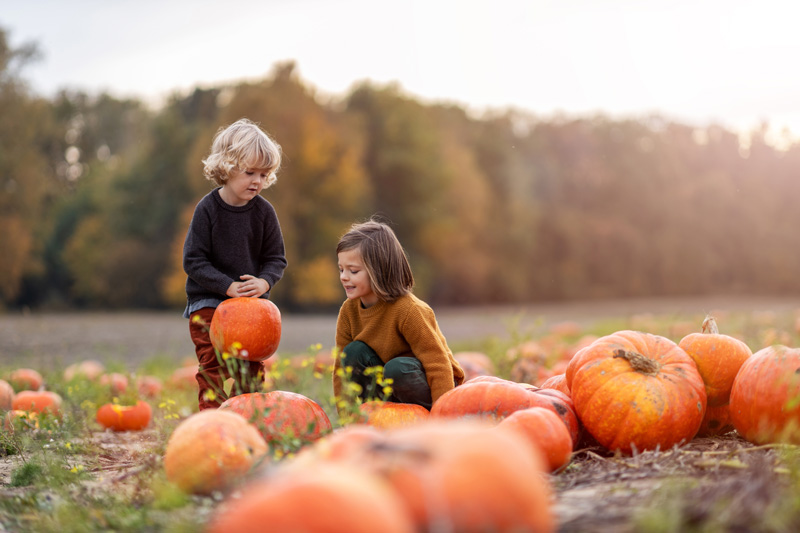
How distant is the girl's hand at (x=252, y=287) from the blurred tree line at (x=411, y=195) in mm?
19475

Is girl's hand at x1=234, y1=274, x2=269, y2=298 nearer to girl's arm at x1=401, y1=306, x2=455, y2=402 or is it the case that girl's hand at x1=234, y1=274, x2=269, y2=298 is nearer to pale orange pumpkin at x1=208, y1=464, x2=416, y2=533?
girl's arm at x1=401, y1=306, x2=455, y2=402

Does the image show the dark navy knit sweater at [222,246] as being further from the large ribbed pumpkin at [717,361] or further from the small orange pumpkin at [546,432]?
the large ribbed pumpkin at [717,361]

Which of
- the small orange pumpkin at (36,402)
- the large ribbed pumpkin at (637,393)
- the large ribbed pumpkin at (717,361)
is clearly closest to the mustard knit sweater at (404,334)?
the large ribbed pumpkin at (637,393)

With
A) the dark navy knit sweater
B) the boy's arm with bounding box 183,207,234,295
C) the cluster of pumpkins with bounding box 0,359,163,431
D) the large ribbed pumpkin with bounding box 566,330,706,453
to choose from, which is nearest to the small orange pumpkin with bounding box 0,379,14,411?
the cluster of pumpkins with bounding box 0,359,163,431

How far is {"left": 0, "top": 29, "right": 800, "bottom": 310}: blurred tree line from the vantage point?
25688 millimetres

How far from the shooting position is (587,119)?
131 ft

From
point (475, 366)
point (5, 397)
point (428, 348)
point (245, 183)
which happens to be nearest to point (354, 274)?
point (428, 348)

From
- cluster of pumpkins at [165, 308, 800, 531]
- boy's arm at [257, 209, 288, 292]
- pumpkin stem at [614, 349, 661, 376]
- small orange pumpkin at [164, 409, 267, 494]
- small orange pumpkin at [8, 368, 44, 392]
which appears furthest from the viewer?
small orange pumpkin at [8, 368, 44, 392]

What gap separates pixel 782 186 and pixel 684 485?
1682 inches

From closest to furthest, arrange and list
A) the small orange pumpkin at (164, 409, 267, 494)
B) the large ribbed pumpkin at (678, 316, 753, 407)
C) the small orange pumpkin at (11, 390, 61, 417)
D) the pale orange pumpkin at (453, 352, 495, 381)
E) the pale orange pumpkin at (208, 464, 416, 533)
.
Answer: the pale orange pumpkin at (208, 464, 416, 533), the small orange pumpkin at (164, 409, 267, 494), the large ribbed pumpkin at (678, 316, 753, 407), the small orange pumpkin at (11, 390, 61, 417), the pale orange pumpkin at (453, 352, 495, 381)

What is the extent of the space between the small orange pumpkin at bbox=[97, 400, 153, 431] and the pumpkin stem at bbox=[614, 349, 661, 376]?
343 cm

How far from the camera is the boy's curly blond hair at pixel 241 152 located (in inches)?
162

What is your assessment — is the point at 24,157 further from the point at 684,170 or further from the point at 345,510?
the point at 684,170

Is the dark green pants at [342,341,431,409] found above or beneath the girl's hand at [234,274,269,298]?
beneath
